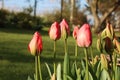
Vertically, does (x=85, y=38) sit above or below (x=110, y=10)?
below

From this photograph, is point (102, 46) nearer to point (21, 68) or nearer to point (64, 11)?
point (21, 68)

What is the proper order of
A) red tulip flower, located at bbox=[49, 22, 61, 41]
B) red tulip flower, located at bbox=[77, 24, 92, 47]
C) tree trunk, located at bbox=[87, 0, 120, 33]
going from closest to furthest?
red tulip flower, located at bbox=[77, 24, 92, 47] → red tulip flower, located at bbox=[49, 22, 61, 41] → tree trunk, located at bbox=[87, 0, 120, 33]

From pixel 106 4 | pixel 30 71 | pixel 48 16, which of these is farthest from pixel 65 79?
pixel 48 16

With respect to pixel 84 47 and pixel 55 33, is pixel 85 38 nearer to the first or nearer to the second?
pixel 84 47

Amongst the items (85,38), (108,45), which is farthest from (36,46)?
(108,45)

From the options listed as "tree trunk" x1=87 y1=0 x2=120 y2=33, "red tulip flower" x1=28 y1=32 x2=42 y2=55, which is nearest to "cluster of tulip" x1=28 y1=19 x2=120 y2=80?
"red tulip flower" x1=28 y1=32 x2=42 y2=55

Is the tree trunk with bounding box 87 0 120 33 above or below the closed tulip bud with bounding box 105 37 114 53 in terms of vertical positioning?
above

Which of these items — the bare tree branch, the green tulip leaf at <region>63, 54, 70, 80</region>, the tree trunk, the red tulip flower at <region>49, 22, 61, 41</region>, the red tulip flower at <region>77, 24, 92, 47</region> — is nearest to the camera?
the red tulip flower at <region>77, 24, 92, 47</region>

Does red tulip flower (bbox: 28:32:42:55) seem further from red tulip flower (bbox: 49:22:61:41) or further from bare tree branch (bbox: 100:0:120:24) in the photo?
bare tree branch (bbox: 100:0:120:24)

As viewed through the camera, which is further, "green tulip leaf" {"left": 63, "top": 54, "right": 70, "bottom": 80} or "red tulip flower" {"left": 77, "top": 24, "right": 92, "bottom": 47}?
"green tulip leaf" {"left": 63, "top": 54, "right": 70, "bottom": 80}

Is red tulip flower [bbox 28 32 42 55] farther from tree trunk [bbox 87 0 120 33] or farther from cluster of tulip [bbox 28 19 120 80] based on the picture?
tree trunk [bbox 87 0 120 33]

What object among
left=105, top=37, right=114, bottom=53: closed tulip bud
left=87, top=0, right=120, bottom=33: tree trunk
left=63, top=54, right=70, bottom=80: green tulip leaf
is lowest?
left=63, top=54, right=70, bottom=80: green tulip leaf

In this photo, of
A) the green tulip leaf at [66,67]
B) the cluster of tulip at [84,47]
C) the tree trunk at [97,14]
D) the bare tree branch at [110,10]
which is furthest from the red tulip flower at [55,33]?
the bare tree branch at [110,10]

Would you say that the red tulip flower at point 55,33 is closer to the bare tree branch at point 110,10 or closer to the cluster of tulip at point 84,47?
the cluster of tulip at point 84,47
